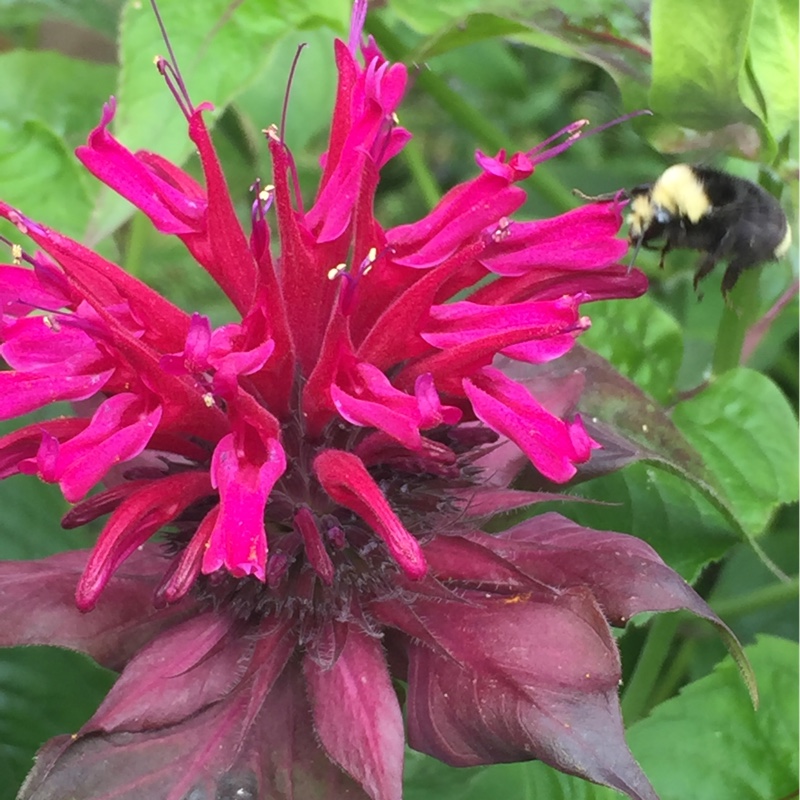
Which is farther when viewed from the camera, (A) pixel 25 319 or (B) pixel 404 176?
(B) pixel 404 176

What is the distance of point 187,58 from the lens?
0.61m

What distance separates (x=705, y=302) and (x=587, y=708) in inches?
27.9

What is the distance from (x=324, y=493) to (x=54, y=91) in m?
0.57

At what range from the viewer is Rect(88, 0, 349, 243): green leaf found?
0.57 meters

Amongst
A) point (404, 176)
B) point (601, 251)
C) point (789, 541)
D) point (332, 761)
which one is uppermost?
point (601, 251)

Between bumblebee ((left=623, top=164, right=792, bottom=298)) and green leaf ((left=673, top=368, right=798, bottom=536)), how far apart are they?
72mm

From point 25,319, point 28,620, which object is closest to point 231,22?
point 25,319

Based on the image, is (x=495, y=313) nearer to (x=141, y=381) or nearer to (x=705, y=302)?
(x=141, y=381)

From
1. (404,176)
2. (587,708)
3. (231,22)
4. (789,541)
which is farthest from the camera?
(404,176)

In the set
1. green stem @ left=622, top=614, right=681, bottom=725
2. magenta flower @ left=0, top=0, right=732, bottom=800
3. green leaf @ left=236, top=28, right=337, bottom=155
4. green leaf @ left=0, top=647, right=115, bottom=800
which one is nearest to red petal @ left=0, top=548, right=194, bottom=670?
magenta flower @ left=0, top=0, right=732, bottom=800

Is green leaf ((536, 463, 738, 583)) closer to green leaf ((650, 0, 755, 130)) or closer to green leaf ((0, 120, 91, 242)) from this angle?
green leaf ((650, 0, 755, 130))

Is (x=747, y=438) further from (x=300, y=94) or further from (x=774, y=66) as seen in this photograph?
(x=300, y=94)

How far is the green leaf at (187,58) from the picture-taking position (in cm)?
57

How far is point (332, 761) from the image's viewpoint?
1.45 ft
